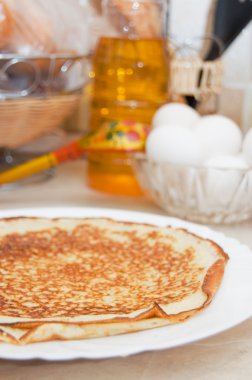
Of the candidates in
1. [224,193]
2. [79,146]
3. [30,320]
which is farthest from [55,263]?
[79,146]

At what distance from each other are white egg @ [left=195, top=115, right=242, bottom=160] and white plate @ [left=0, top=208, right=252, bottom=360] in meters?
0.27

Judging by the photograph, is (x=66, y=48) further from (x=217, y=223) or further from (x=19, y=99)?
(x=217, y=223)

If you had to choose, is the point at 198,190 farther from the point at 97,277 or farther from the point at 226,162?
the point at 97,277

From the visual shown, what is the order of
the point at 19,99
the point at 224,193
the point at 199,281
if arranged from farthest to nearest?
the point at 19,99 → the point at 224,193 → the point at 199,281

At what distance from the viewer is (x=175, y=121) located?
1.08 meters

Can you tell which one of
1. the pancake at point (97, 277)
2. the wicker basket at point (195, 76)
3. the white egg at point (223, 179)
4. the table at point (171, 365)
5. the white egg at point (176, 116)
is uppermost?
the wicker basket at point (195, 76)

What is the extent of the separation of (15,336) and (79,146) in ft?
2.29

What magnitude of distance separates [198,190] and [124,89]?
294 millimetres

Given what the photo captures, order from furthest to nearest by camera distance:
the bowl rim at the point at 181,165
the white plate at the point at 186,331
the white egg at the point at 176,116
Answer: the white egg at the point at 176,116
the bowl rim at the point at 181,165
the white plate at the point at 186,331

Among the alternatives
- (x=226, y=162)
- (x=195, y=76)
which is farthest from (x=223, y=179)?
(x=195, y=76)

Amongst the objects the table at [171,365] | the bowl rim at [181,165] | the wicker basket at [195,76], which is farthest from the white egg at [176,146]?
the table at [171,365]

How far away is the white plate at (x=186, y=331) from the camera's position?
510 mm

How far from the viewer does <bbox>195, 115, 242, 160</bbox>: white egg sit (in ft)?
3.39

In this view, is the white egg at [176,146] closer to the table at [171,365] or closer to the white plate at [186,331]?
the white plate at [186,331]
